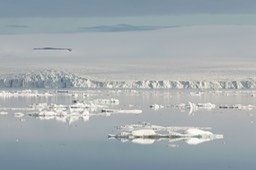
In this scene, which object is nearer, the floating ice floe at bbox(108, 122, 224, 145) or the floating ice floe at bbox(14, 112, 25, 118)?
the floating ice floe at bbox(108, 122, 224, 145)

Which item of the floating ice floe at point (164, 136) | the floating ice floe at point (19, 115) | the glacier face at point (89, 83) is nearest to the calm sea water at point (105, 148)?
the floating ice floe at point (164, 136)

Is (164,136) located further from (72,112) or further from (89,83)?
(89,83)

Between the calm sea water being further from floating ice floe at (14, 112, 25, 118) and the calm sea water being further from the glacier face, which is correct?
the glacier face

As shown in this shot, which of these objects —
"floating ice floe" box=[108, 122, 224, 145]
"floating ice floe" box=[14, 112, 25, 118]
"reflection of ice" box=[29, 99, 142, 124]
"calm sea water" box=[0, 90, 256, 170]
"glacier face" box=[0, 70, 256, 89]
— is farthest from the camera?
"glacier face" box=[0, 70, 256, 89]

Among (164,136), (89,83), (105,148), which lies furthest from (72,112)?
(89,83)

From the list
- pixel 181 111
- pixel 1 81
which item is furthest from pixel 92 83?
pixel 181 111

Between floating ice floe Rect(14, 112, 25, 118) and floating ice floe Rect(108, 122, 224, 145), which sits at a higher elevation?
floating ice floe Rect(14, 112, 25, 118)

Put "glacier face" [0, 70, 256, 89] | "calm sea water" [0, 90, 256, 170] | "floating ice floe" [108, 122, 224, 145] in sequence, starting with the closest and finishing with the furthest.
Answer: "calm sea water" [0, 90, 256, 170] → "floating ice floe" [108, 122, 224, 145] → "glacier face" [0, 70, 256, 89]

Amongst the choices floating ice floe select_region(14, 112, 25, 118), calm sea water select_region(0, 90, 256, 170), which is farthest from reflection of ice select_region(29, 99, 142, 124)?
calm sea water select_region(0, 90, 256, 170)

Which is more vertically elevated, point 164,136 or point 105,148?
point 164,136

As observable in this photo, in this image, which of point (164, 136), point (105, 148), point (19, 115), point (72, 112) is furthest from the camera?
point (72, 112)
